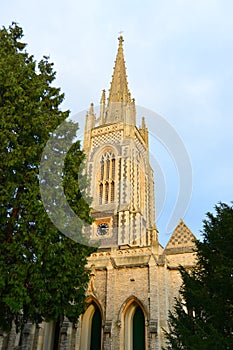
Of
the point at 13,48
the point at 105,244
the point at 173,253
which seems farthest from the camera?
the point at 105,244

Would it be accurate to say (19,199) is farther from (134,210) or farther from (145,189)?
(145,189)

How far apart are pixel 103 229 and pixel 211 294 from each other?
20.4 m

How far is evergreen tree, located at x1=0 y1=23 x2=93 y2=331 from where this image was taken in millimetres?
10000

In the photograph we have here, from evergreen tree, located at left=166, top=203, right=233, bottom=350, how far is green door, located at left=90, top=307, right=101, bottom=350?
877cm

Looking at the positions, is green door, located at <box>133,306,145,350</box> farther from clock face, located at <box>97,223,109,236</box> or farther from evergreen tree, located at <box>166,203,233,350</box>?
clock face, located at <box>97,223,109,236</box>

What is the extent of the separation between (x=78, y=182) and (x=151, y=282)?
28.1 ft

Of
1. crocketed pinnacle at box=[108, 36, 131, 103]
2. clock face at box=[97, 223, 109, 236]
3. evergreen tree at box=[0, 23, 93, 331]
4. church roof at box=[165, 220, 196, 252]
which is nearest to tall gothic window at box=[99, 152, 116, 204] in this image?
clock face at box=[97, 223, 109, 236]

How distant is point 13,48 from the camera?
44.3ft

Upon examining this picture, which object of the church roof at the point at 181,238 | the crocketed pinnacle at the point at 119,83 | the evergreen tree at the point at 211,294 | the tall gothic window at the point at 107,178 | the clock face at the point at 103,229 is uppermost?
the crocketed pinnacle at the point at 119,83

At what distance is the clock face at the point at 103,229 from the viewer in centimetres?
2977

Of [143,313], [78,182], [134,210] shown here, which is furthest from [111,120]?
[78,182]

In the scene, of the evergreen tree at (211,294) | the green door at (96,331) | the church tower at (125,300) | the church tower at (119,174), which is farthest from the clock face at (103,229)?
the evergreen tree at (211,294)

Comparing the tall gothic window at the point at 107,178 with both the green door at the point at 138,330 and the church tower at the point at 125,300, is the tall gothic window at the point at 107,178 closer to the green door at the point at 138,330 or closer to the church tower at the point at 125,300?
the church tower at the point at 125,300

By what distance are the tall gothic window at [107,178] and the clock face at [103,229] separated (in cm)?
280
